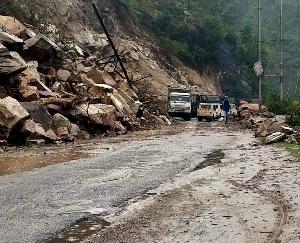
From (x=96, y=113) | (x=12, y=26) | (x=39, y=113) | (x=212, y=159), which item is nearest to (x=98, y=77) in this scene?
(x=12, y=26)

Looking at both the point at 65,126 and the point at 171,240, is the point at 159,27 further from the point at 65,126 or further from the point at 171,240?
the point at 171,240

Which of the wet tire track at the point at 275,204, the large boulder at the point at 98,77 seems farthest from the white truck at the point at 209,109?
the wet tire track at the point at 275,204

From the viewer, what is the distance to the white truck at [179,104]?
44625mm

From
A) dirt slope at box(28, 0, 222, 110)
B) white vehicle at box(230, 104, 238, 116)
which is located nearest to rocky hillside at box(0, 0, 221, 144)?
dirt slope at box(28, 0, 222, 110)

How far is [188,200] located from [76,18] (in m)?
44.6

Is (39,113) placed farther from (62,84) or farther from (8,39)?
(62,84)

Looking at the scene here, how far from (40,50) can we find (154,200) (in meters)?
21.3

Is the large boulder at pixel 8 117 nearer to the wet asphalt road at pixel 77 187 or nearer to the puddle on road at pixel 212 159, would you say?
the wet asphalt road at pixel 77 187

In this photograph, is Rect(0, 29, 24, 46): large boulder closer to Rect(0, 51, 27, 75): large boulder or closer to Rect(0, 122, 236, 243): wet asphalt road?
Rect(0, 51, 27, 75): large boulder

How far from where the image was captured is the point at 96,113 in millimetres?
24484

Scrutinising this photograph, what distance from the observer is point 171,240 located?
634cm

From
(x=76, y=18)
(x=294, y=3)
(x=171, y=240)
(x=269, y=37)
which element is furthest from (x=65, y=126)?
(x=294, y=3)

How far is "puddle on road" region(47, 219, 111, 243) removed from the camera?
655cm

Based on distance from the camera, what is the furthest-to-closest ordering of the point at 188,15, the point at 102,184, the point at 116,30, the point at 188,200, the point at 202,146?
1. the point at 188,15
2. the point at 116,30
3. the point at 202,146
4. the point at 102,184
5. the point at 188,200
